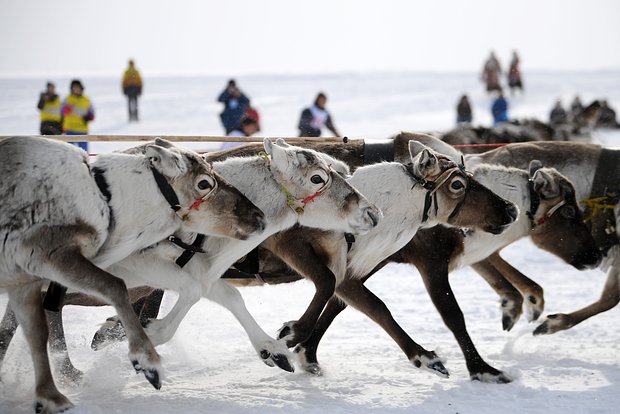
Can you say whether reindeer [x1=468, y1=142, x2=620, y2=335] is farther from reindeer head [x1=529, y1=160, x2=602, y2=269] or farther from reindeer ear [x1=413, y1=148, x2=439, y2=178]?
reindeer ear [x1=413, y1=148, x2=439, y2=178]

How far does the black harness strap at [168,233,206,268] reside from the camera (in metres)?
5.72

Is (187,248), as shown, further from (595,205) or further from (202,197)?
(595,205)

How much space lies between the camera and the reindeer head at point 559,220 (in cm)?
703

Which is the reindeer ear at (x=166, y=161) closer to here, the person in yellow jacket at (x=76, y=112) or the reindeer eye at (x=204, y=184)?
the reindeer eye at (x=204, y=184)

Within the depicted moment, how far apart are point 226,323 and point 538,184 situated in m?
3.07

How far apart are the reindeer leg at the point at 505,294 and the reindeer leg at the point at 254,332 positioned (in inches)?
102

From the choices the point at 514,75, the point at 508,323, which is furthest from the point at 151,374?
the point at 514,75

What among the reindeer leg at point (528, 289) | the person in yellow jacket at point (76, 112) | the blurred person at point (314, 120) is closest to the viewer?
the reindeer leg at point (528, 289)

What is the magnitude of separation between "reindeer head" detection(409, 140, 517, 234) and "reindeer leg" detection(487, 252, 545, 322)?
5.59 feet

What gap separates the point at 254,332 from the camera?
5906 mm

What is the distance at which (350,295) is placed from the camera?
20.9 feet

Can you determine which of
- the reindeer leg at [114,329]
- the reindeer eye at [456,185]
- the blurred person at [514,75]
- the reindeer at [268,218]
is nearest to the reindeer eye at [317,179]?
the reindeer at [268,218]

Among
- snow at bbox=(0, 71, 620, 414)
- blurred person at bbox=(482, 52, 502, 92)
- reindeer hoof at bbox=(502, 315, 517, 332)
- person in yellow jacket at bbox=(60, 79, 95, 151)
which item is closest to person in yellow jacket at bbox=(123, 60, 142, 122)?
person in yellow jacket at bbox=(60, 79, 95, 151)

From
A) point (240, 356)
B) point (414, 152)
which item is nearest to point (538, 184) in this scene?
point (414, 152)
